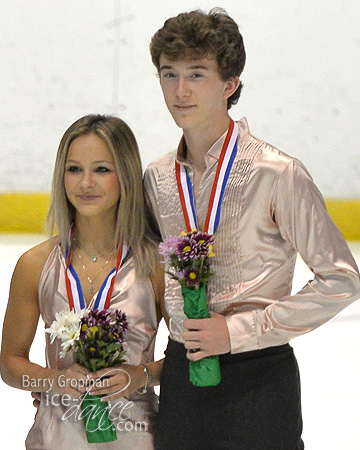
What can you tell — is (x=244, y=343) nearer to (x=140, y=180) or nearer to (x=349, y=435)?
(x=140, y=180)

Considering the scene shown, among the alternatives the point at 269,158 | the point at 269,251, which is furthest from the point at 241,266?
the point at 269,158

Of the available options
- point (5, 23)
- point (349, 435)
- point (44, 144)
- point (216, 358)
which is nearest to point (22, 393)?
point (349, 435)

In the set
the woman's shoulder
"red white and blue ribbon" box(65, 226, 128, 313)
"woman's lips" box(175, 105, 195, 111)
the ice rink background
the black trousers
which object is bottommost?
the ice rink background

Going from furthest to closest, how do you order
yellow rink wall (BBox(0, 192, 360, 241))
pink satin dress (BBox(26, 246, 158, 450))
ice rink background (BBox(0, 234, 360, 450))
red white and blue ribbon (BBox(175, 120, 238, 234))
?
1. yellow rink wall (BBox(0, 192, 360, 241))
2. ice rink background (BBox(0, 234, 360, 450))
3. pink satin dress (BBox(26, 246, 158, 450))
4. red white and blue ribbon (BBox(175, 120, 238, 234))

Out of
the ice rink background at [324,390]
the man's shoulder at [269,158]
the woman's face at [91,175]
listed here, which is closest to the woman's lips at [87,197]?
the woman's face at [91,175]

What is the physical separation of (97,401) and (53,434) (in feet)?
0.75

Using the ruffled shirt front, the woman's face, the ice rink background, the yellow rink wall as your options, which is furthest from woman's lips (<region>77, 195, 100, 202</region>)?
the yellow rink wall

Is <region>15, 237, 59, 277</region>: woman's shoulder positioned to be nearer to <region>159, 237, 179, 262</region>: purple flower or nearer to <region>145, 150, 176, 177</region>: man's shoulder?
<region>145, 150, 176, 177</region>: man's shoulder

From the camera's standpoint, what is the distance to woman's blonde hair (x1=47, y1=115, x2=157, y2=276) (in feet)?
8.61

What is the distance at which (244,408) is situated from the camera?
240 centimetres

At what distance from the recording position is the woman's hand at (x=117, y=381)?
241cm

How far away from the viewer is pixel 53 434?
2590mm

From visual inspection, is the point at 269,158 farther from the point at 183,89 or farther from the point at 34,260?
the point at 34,260

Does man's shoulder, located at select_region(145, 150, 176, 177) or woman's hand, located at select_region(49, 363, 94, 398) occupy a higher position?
man's shoulder, located at select_region(145, 150, 176, 177)
